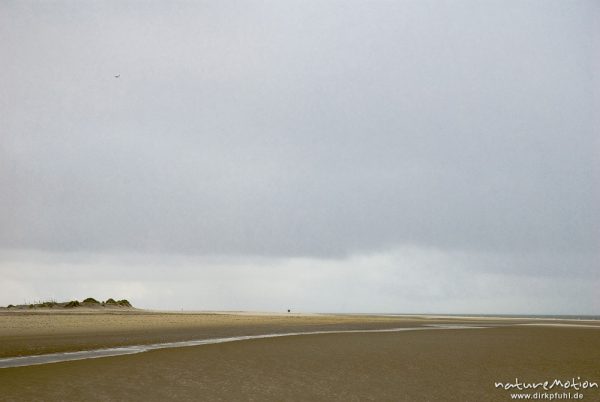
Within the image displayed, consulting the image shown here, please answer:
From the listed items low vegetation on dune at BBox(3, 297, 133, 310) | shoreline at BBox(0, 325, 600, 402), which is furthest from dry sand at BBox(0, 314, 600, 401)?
low vegetation on dune at BBox(3, 297, 133, 310)

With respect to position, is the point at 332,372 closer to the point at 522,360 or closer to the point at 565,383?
the point at 565,383

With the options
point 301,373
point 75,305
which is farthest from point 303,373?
point 75,305

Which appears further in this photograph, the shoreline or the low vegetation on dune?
the low vegetation on dune

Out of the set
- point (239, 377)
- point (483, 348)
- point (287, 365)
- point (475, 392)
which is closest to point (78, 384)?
point (239, 377)

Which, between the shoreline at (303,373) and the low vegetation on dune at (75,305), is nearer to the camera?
the shoreline at (303,373)

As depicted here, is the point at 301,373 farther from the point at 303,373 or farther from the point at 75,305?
the point at 75,305

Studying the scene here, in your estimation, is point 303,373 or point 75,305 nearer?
point 303,373

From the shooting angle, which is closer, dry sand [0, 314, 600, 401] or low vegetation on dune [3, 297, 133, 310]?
dry sand [0, 314, 600, 401]

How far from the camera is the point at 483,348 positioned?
2720 cm

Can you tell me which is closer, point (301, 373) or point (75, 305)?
point (301, 373)

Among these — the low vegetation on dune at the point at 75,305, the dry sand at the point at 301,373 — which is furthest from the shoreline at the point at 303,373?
the low vegetation on dune at the point at 75,305

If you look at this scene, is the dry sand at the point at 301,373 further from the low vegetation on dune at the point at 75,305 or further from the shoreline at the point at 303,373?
the low vegetation on dune at the point at 75,305

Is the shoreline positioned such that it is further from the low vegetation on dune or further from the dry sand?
the low vegetation on dune

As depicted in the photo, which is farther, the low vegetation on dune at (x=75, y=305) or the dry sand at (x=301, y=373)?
the low vegetation on dune at (x=75, y=305)
